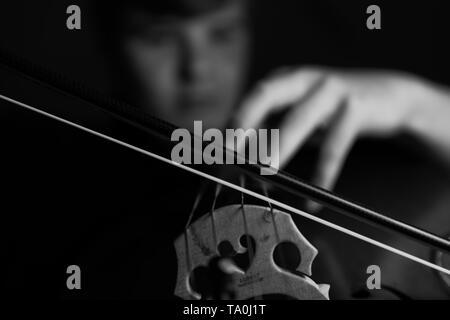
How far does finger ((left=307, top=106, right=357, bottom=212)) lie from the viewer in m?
0.74

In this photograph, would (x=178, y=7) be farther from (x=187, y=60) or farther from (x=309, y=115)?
(x=309, y=115)

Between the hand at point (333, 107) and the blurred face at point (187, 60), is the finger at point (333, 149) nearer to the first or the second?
the hand at point (333, 107)

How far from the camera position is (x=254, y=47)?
1.16 m

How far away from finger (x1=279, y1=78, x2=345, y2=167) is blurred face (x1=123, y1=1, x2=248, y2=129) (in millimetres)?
278

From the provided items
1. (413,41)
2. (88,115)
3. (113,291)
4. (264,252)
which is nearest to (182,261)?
(264,252)

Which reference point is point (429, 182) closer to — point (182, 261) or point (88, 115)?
point (182, 261)

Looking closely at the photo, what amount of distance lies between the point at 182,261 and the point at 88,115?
0.66 m

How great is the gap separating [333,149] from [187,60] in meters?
0.35

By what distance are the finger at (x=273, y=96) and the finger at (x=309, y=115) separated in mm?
29

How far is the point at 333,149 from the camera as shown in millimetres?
758
